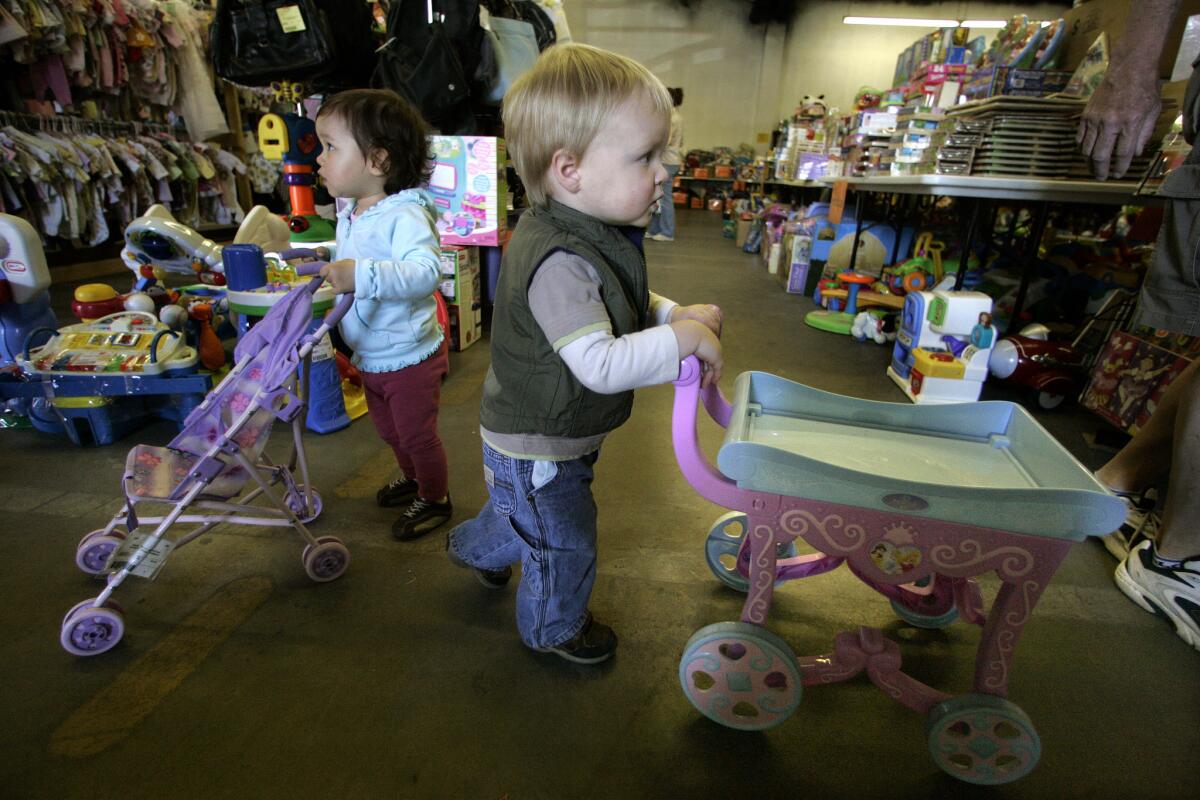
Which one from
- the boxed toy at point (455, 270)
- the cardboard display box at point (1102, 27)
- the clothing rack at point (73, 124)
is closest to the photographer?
the cardboard display box at point (1102, 27)

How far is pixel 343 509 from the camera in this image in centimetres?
200

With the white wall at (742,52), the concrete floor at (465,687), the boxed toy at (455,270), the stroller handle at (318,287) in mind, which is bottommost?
the concrete floor at (465,687)

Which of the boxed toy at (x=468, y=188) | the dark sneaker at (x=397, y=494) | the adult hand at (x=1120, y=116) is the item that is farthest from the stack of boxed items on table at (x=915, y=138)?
the dark sneaker at (x=397, y=494)

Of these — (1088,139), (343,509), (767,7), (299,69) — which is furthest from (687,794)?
(767,7)

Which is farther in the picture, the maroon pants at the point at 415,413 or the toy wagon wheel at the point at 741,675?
the maroon pants at the point at 415,413

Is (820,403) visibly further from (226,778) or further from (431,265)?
(226,778)

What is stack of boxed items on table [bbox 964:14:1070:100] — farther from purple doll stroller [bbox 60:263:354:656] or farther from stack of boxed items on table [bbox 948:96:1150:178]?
purple doll stroller [bbox 60:263:354:656]

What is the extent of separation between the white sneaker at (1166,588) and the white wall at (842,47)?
1282cm

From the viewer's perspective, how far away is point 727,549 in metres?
1.65

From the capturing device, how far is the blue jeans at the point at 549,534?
3.99 feet

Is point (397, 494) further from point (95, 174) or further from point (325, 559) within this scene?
point (95, 174)

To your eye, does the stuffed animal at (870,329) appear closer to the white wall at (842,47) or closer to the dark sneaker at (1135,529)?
the dark sneaker at (1135,529)

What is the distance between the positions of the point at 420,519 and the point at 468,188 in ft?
7.65

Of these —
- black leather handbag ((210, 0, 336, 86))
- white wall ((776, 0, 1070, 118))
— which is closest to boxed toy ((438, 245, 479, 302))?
black leather handbag ((210, 0, 336, 86))
